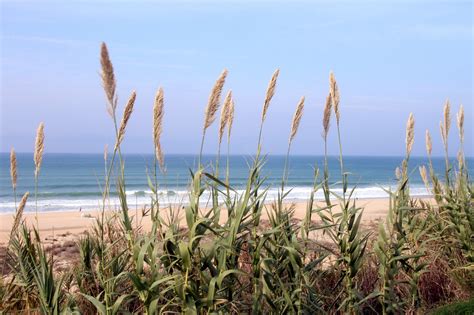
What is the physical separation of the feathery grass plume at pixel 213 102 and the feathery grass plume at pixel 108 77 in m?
0.53

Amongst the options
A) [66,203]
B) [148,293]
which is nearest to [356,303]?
[148,293]

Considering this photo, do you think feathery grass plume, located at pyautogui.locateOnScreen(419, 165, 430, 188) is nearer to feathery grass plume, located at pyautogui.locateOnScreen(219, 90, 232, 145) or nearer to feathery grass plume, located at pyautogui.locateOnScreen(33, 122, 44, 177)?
feathery grass plume, located at pyautogui.locateOnScreen(219, 90, 232, 145)

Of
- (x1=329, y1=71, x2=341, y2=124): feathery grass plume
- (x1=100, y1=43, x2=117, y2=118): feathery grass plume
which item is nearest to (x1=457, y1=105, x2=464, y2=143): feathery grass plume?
(x1=329, y1=71, x2=341, y2=124): feathery grass plume

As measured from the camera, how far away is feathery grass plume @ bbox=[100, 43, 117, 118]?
3152 mm

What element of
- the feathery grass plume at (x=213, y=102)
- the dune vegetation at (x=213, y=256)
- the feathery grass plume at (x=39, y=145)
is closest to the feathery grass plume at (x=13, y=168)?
the dune vegetation at (x=213, y=256)

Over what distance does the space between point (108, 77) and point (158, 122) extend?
1.27 ft

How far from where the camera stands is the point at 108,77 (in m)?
3.18

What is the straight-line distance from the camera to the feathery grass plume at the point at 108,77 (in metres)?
3.15

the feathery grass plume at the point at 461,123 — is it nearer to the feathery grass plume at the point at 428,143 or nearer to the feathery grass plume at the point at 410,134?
the feathery grass plume at the point at 428,143

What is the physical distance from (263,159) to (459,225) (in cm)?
258

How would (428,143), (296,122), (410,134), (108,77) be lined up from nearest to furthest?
(108,77) < (296,122) < (410,134) < (428,143)

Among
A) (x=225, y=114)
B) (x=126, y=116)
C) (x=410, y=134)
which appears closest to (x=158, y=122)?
(x=126, y=116)

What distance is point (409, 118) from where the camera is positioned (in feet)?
15.3

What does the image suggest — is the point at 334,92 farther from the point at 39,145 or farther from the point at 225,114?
the point at 39,145
